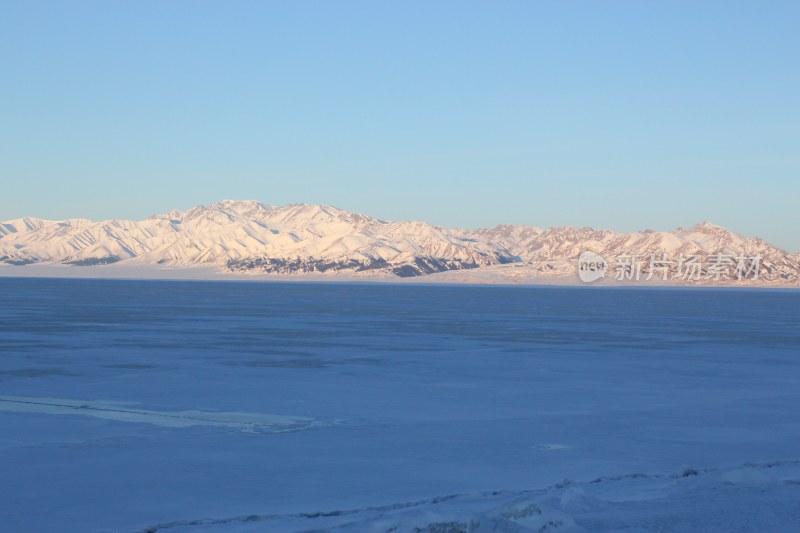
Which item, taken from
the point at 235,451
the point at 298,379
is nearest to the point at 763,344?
the point at 298,379

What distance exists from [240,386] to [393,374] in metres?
4.04

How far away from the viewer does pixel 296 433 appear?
13633mm

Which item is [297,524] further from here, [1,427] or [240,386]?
[240,386]

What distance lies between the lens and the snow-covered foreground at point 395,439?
9.16m

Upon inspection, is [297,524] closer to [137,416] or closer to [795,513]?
[795,513]

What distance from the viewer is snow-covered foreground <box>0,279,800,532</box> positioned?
916cm

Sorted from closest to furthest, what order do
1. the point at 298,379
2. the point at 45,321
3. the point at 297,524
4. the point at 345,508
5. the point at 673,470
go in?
1. the point at 297,524
2. the point at 345,508
3. the point at 673,470
4. the point at 298,379
5. the point at 45,321

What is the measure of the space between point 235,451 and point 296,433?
157 centimetres

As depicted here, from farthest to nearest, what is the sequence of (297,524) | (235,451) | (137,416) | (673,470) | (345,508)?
(137,416) < (235,451) < (673,470) < (345,508) < (297,524)

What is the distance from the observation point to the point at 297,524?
8.74 metres

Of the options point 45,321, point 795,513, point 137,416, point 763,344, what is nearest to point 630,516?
point 795,513

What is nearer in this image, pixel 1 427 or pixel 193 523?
pixel 193 523

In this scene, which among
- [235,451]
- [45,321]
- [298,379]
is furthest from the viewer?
[45,321]

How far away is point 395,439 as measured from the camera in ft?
43.6
